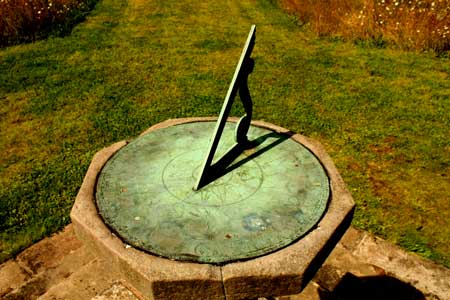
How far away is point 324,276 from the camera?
3.54 metres

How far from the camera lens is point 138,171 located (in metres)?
3.00

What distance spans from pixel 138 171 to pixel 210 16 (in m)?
8.37

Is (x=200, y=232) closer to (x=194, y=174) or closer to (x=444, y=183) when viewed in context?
(x=194, y=174)

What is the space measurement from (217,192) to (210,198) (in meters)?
0.08

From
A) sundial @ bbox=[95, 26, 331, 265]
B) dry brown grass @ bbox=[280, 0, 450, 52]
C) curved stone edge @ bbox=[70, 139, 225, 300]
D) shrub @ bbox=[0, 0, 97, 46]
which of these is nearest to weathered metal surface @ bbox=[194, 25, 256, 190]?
sundial @ bbox=[95, 26, 331, 265]

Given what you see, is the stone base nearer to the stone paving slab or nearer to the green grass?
the stone paving slab

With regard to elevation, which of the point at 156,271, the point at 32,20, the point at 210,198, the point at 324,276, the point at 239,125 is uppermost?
the point at 239,125

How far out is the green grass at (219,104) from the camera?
14.5 ft

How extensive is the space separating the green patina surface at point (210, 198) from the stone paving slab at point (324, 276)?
0.86 m

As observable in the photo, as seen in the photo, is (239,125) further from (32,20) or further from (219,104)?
(32,20)

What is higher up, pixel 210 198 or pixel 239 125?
pixel 239 125

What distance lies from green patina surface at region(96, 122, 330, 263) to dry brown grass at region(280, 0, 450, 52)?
607 cm

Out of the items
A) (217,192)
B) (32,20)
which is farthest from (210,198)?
(32,20)

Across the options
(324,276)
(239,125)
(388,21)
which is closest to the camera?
(239,125)
